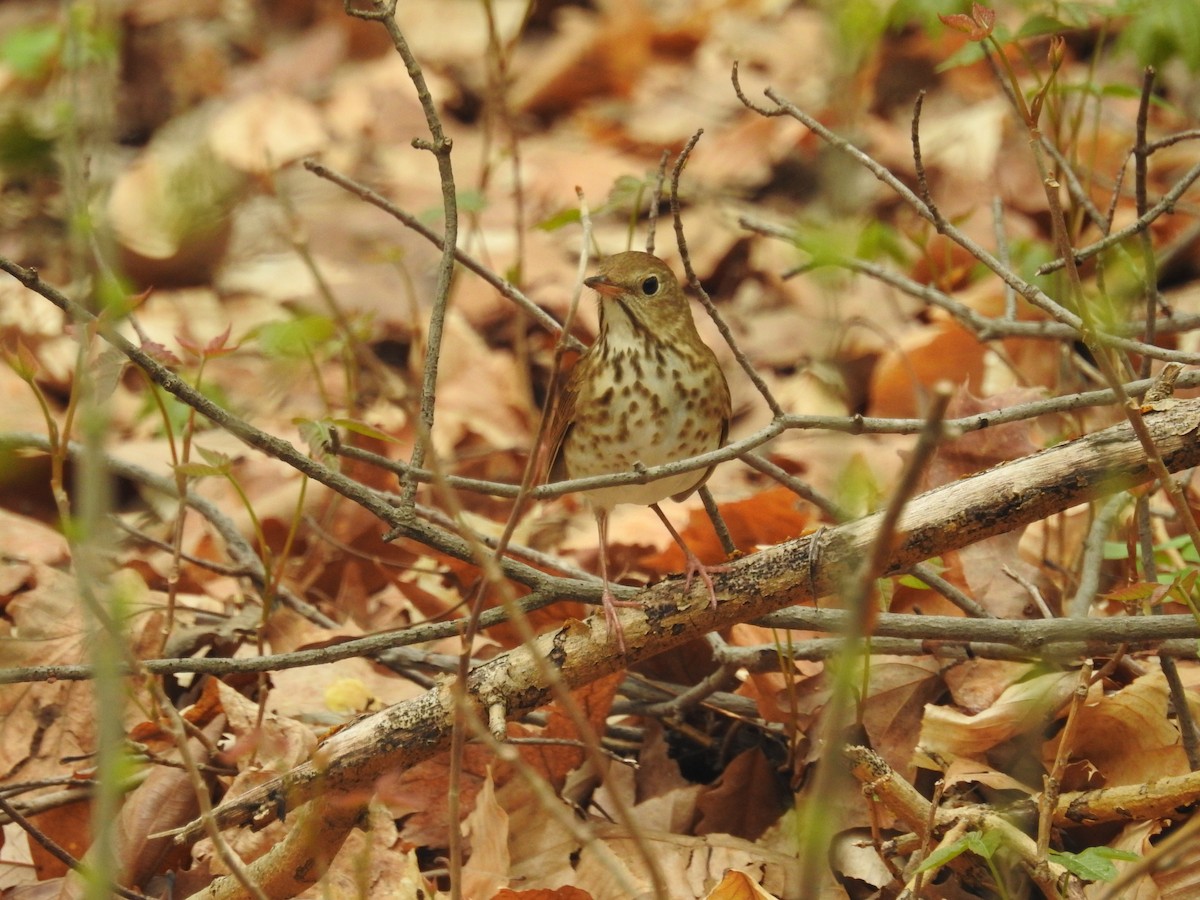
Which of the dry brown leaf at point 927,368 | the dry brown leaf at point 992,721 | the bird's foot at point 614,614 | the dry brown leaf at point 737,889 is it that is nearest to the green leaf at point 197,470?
the bird's foot at point 614,614

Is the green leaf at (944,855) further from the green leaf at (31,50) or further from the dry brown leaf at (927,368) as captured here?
the green leaf at (31,50)

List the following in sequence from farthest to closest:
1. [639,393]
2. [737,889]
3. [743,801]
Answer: [639,393]
[743,801]
[737,889]

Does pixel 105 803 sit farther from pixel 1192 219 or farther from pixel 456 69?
pixel 456 69

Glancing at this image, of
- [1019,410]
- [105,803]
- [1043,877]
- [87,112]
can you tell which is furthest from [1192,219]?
[105,803]

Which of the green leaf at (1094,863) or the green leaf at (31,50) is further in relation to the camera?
the green leaf at (31,50)

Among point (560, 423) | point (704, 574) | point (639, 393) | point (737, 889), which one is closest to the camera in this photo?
point (737, 889)

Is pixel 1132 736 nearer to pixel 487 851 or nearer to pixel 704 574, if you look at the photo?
pixel 704 574

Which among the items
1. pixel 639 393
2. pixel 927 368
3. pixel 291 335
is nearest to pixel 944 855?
pixel 639 393

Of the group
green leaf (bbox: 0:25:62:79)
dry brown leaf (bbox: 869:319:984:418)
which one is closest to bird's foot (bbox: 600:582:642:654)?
dry brown leaf (bbox: 869:319:984:418)

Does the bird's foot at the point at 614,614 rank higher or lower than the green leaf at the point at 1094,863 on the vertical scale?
higher
